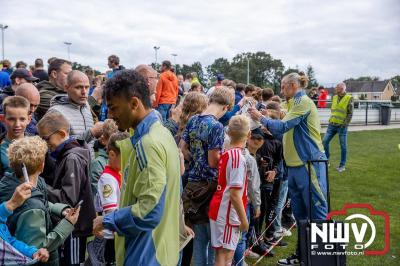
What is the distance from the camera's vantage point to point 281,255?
5.54 m

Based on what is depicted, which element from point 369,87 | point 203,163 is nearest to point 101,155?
point 203,163

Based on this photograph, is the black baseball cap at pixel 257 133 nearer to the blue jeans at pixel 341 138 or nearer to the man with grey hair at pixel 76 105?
the man with grey hair at pixel 76 105

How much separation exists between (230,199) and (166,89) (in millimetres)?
7566

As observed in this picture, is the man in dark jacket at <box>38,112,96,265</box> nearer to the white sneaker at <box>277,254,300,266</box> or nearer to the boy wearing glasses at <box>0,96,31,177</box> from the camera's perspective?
the boy wearing glasses at <box>0,96,31,177</box>

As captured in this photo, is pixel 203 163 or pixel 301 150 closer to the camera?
pixel 203 163

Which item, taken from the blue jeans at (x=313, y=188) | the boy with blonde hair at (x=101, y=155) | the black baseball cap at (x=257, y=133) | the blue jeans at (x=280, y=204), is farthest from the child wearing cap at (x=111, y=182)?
the blue jeans at (x=280, y=204)

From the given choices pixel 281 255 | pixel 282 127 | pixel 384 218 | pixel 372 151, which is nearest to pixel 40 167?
pixel 282 127

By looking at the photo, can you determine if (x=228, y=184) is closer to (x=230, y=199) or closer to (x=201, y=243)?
(x=230, y=199)

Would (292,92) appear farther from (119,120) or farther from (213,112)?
(119,120)

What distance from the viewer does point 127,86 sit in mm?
2174

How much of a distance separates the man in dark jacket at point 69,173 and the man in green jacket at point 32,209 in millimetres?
303

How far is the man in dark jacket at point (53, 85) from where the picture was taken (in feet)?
16.6

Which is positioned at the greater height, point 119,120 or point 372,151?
point 119,120

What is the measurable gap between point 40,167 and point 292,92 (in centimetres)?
339
